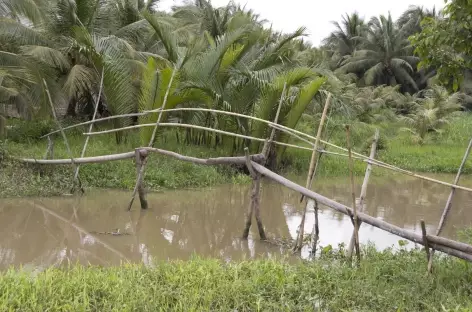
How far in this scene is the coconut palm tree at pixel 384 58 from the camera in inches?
916

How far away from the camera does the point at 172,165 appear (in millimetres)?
8984

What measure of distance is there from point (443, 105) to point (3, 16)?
11.6 meters

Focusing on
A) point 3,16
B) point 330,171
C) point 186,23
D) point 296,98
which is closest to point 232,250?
point 296,98

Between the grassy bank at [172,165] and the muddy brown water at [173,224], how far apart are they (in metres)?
0.31

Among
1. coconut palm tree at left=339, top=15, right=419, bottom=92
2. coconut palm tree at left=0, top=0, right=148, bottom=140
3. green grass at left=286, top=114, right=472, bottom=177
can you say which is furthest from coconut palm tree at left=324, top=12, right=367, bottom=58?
coconut palm tree at left=0, top=0, right=148, bottom=140

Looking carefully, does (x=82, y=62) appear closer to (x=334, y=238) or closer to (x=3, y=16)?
(x=3, y=16)

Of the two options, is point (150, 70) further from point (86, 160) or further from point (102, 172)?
point (86, 160)

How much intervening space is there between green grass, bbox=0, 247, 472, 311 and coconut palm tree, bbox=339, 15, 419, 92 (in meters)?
20.0

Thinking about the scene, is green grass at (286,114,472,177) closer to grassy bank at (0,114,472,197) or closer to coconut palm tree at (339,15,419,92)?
grassy bank at (0,114,472,197)

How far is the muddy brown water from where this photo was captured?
522cm

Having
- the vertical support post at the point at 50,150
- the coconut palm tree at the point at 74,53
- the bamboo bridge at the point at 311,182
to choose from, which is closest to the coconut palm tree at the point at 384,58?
the coconut palm tree at the point at 74,53

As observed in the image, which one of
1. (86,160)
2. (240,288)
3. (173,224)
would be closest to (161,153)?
(173,224)

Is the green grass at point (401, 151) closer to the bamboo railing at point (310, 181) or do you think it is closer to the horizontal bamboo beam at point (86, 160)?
the horizontal bamboo beam at point (86, 160)

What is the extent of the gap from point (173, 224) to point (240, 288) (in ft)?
9.64
